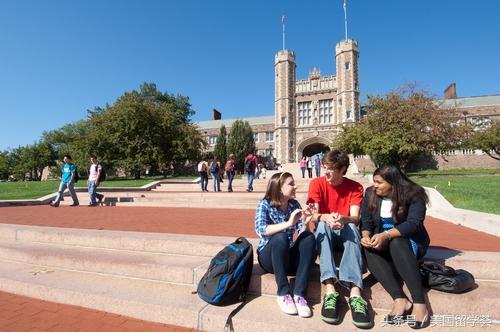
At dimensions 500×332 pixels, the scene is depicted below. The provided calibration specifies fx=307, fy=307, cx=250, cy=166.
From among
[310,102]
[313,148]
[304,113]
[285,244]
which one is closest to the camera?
[285,244]

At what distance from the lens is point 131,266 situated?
3676 mm

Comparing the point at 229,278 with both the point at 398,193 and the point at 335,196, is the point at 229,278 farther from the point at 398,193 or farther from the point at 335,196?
the point at 398,193

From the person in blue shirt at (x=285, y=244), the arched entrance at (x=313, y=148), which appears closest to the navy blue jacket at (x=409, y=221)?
the person in blue shirt at (x=285, y=244)

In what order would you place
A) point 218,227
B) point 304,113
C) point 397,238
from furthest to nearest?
point 304,113 < point 218,227 < point 397,238

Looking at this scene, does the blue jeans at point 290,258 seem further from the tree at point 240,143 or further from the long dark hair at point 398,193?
the tree at point 240,143

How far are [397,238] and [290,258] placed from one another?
101cm

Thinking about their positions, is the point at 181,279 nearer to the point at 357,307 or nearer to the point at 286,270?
the point at 286,270

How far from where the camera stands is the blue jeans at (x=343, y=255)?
2764 millimetres

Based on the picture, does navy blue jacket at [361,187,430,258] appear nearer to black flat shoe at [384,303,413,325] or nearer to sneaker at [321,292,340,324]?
black flat shoe at [384,303,413,325]

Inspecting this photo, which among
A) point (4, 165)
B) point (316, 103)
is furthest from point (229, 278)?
point (4, 165)

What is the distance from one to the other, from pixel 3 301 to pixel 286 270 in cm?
320

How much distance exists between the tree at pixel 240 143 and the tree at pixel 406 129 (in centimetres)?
1970

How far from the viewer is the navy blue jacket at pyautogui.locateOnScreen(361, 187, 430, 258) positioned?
9.27 ft

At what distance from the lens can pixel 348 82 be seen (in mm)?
40500
